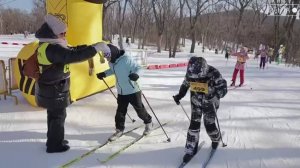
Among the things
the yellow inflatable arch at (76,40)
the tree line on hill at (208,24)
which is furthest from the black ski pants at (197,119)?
the tree line on hill at (208,24)

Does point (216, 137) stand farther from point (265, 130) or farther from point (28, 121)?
point (28, 121)

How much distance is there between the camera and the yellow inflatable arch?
750cm

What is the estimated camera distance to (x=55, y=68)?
16.0ft

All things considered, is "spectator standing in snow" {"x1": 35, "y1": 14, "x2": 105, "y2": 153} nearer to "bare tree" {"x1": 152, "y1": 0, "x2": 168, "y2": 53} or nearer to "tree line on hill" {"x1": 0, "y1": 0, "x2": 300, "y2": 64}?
"tree line on hill" {"x1": 0, "y1": 0, "x2": 300, "y2": 64}

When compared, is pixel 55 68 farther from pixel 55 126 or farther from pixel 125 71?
pixel 125 71

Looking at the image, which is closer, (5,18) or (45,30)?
(45,30)

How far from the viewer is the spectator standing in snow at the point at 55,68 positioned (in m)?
4.57

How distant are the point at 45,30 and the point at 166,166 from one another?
2448mm

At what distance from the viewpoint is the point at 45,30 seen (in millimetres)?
4777

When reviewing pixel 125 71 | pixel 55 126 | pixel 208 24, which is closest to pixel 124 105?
pixel 125 71

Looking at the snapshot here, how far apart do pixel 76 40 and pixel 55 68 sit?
306cm

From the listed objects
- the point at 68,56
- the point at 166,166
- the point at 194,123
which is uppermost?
the point at 68,56

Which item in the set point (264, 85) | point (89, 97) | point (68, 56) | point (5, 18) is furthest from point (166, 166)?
point (5, 18)

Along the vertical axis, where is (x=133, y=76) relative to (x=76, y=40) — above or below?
below
